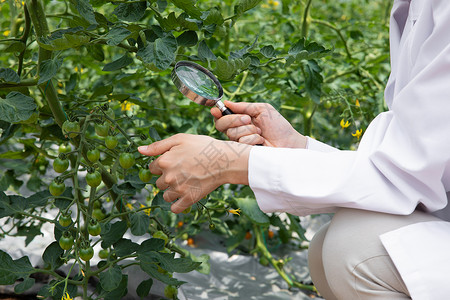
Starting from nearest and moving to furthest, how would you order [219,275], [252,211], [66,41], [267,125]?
[66,41], [267,125], [252,211], [219,275]

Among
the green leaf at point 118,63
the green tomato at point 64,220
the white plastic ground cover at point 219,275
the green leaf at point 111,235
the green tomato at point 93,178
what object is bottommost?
the white plastic ground cover at point 219,275

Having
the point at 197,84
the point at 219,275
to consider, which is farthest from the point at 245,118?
the point at 219,275

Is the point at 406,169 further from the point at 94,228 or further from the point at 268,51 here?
the point at 94,228

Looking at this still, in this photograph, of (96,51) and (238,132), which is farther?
(96,51)

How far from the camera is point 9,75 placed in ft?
3.38

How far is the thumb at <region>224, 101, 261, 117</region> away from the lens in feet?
4.04

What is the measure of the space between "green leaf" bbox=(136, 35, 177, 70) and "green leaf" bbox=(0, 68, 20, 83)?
28 cm

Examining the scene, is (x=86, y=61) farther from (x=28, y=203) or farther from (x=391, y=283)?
(x=391, y=283)

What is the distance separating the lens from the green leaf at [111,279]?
3.33 ft

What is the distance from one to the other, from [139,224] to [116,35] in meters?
0.41

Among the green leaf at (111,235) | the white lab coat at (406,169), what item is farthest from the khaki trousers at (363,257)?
the green leaf at (111,235)

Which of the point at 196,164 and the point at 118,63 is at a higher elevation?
the point at 118,63

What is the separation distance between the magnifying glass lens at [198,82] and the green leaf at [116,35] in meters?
0.19

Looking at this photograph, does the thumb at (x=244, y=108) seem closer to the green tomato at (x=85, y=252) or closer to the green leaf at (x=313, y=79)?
the green leaf at (x=313, y=79)
